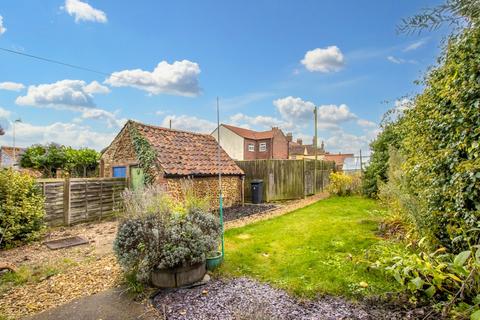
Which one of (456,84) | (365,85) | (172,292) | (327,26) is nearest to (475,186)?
(456,84)

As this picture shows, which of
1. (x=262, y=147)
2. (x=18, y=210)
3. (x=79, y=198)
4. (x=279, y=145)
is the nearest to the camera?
(x=18, y=210)

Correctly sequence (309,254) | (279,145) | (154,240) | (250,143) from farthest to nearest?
(279,145) → (250,143) → (309,254) → (154,240)

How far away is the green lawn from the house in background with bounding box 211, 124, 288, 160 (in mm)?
28853

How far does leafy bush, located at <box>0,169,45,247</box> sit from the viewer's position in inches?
261

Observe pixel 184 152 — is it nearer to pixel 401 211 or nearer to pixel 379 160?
pixel 401 211

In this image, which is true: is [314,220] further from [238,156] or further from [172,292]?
[238,156]

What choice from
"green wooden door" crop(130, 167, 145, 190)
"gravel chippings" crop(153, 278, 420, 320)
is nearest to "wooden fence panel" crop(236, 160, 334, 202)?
"green wooden door" crop(130, 167, 145, 190)

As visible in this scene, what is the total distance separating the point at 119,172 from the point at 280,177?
8.10 meters

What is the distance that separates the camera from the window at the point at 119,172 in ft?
35.9

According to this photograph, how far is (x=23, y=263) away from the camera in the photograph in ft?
18.1

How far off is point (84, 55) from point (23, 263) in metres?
7.44

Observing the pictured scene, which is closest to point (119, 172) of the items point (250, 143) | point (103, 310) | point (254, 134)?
point (103, 310)

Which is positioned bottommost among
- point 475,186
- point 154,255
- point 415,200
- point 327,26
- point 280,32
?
point 154,255

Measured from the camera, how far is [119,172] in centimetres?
1114
